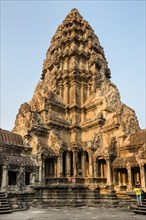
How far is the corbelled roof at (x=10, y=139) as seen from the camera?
67.3 feet

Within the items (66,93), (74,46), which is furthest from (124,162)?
(74,46)

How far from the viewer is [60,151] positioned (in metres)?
23.2

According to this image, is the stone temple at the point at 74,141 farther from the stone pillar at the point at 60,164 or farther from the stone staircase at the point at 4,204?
the stone staircase at the point at 4,204

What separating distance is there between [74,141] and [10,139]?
800cm

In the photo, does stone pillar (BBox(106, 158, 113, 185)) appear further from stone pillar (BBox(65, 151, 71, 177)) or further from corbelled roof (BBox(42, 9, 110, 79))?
corbelled roof (BBox(42, 9, 110, 79))

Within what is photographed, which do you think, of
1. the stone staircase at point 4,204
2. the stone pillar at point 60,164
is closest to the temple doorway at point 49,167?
the stone pillar at point 60,164

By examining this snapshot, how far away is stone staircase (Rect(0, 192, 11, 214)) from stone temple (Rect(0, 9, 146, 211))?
0.70 metres

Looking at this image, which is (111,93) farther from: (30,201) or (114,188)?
(30,201)

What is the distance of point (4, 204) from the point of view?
15.0 metres

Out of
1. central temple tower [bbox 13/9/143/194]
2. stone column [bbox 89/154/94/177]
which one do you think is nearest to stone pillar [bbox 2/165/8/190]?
central temple tower [bbox 13/9/143/194]

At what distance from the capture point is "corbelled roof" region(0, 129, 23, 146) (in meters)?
20.5

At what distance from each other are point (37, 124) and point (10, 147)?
14.1 feet

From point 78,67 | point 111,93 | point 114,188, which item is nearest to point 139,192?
point 114,188

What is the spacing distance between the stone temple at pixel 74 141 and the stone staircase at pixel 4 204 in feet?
2.31
